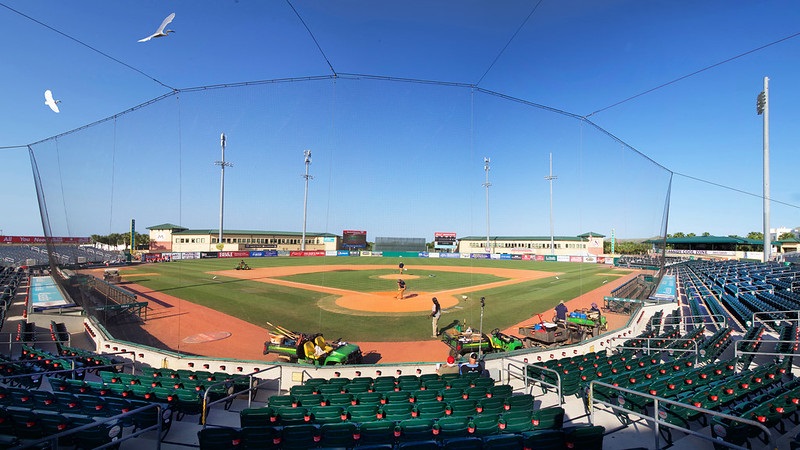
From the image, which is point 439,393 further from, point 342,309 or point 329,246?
point 329,246

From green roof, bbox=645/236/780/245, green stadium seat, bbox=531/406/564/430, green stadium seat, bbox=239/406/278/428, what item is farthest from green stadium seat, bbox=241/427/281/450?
green roof, bbox=645/236/780/245

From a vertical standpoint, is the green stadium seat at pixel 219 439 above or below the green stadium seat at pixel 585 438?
below

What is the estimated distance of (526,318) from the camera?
16.2 meters

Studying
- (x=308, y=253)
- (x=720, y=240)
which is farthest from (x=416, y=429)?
(x=720, y=240)

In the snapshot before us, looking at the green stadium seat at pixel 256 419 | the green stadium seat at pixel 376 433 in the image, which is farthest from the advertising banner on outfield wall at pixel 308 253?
the green stadium seat at pixel 376 433

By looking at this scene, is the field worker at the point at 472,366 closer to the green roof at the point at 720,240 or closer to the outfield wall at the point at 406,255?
the outfield wall at the point at 406,255

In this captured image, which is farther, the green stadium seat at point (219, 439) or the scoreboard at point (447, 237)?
the scoreboard at point (447, 237)

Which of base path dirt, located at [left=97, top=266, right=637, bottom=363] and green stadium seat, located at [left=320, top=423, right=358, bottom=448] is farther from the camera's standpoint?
base path dirt, located at [left=97, top=266, right=637, bottom=363]

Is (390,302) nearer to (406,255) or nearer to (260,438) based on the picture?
(260,438)

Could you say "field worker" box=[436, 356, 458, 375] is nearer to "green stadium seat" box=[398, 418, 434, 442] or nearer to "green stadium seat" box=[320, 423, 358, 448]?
"green stadium seat" box=[398, 418, 434, 442]

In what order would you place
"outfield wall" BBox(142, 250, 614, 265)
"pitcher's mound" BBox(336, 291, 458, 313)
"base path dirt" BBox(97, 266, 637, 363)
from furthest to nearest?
"outfield wall" BBox(142, 250, 614, 265) → "pitcher's mound" BBox(336, 291, 458, 313) → "base path dirt" BBox(97, 266, 637, 363)

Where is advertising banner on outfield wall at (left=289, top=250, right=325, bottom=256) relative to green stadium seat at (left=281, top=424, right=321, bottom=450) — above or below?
below

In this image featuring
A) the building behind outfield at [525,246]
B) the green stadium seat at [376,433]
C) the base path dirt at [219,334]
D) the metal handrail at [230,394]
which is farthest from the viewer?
the building behind outfield at [525,246]

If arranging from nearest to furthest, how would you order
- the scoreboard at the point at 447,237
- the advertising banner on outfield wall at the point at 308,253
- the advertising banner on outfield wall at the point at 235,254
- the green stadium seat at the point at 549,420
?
the green stadium seat at the point at 549,420 → the scoreboard at the point at 447,237 → the advertising banner on outfield wall at the point at 235,254 → the advertising banner on outfield wall at the point at 308,253
